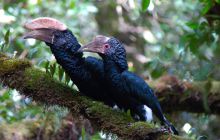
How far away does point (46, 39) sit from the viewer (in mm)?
2877

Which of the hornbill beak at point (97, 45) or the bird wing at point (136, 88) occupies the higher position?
the hornbill beak at point (97, 45)

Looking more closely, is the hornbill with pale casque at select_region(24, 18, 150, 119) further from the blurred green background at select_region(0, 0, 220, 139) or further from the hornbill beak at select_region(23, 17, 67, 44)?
the blurred green background at select_region(0, 0, 220, 139)

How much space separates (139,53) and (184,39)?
3840mm

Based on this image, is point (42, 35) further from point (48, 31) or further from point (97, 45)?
point (97, 45)

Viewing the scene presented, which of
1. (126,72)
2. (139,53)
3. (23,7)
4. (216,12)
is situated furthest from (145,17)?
(126,72)

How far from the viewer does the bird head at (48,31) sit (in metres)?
2.86

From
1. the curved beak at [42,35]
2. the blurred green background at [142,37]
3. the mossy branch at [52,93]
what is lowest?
the mossy branch at [52,93]

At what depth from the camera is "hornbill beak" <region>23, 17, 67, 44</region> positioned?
9.38 feet

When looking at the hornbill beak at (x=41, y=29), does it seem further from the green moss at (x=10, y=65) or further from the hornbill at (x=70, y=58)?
the green moss at (x=10, y=65)

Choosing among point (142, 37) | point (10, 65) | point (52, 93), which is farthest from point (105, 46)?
point (142, 37)

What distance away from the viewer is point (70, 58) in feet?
9.61

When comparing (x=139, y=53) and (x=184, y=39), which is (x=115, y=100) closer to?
(x=184, y=39)

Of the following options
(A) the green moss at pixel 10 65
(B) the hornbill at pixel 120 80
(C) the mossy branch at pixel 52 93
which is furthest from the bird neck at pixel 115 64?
(A) the green moss at pixel 10 65

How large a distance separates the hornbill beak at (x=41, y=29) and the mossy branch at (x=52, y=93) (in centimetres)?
24
